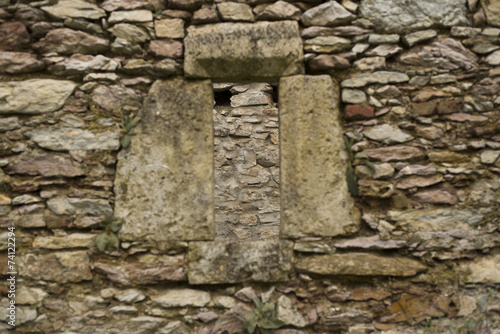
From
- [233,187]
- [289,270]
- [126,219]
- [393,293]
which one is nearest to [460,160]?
[393,293]

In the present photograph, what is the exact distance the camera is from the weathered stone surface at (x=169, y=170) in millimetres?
2271

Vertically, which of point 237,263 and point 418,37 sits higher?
point 418,37

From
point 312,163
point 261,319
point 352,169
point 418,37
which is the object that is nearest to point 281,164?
point 312,163

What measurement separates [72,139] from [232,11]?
121 centimetres

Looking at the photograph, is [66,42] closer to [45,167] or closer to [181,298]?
[45,167]

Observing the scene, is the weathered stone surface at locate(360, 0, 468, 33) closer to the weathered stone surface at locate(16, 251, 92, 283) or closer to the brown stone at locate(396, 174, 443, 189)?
the brown stone at locate(396, 174, 443, 189)

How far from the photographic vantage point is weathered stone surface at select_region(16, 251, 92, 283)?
2215mm

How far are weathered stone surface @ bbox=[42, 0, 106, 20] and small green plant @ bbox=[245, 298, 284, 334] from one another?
1.93 m

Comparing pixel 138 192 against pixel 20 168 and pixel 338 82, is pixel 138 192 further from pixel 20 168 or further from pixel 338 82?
pixel 338 82

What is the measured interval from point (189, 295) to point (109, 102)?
122cm

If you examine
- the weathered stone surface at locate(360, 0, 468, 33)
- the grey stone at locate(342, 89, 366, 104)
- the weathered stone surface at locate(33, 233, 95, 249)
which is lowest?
the weathered stone surface at locate(33, 233, 95, 249)

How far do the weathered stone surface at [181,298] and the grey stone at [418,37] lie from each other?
1.91 metres

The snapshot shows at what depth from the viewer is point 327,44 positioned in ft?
7.63

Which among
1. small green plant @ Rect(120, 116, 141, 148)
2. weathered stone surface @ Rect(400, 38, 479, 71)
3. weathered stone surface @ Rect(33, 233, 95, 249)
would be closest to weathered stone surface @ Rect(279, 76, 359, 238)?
weathered stone surface @ Rect(400, 38, 479, 71)
